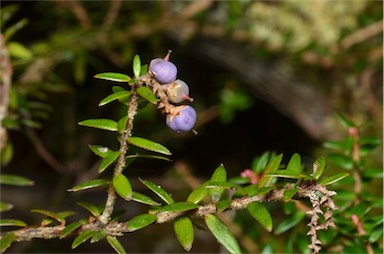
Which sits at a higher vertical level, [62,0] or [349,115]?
[62,0]

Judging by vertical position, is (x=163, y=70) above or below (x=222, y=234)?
above

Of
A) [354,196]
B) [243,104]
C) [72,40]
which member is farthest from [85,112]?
[354,196]

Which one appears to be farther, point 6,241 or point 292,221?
point 292,221

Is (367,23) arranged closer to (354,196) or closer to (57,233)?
(354,196)

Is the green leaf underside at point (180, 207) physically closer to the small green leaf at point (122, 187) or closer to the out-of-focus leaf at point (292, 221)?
the small green leaf at point (122, 187)

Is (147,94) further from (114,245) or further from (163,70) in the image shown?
(114,245)

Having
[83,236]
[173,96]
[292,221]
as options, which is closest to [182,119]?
[173,96]

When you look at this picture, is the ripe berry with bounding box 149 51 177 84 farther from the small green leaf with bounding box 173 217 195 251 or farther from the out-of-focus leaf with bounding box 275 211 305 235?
the out-of-focus leaf with bounding box 275 211 305 235
